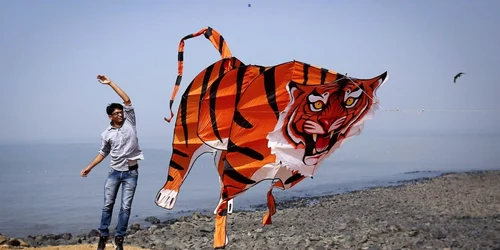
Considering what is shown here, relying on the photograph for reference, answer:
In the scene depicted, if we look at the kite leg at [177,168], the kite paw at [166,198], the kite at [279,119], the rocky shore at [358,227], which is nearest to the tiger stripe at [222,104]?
the kite at [279,119]

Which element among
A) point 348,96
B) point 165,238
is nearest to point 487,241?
point 348,96

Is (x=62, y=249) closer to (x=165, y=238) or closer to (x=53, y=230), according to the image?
(x=165, y=238)

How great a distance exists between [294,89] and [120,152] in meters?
2.48

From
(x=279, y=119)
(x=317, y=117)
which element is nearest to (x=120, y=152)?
(x=279, y=119)

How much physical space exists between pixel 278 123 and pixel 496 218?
11.7m

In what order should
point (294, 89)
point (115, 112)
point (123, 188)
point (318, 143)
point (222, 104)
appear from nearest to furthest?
point (294, 89) < point (115, 112) < point (123, 188) < point (318, 143) < point (222, 104)

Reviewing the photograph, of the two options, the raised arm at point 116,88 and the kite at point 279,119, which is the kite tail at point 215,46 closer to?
the kite at point 279,119

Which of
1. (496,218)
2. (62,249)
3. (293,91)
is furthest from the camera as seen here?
(496,218)

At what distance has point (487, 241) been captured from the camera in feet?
37.9

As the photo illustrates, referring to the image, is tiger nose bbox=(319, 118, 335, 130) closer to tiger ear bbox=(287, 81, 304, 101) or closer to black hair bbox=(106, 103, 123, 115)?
tiger ear bbox=(287, 81, 304, 101)

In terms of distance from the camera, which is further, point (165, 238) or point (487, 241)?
point (165, 238)

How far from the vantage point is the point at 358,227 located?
15.0 metres

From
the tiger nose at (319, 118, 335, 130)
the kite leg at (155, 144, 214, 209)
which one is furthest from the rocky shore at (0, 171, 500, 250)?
the tiger nose at (319, 118, 335, 130)

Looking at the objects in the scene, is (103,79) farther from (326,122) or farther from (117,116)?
(326,122)
